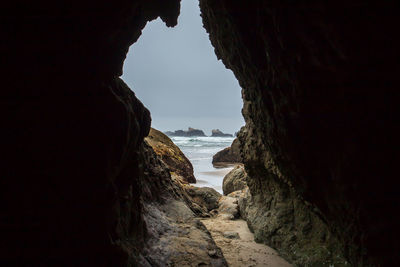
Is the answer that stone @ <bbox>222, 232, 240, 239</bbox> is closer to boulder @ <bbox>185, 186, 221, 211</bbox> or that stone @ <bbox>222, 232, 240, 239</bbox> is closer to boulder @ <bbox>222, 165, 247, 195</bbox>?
boulder @ <bbox>185, 186, 221, 211</bbox>

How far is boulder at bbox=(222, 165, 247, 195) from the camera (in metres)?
11.9

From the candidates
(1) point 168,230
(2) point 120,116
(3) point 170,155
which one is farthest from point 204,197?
(2) point 120,116

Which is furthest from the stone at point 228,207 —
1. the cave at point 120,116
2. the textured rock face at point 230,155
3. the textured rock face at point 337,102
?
the textured rock face at point 230,155

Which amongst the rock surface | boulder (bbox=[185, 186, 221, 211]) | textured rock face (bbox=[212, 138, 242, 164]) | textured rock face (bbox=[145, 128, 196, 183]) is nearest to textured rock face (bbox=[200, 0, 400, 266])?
the rock surface

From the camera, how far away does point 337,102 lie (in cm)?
251

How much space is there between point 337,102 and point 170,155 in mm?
10550

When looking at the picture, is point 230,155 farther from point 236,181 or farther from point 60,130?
point 60,130

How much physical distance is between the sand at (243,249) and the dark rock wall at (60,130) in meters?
3.28

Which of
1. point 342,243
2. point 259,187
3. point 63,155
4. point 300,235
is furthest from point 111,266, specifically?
point 259,187

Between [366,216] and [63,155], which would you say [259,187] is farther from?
[63,155]

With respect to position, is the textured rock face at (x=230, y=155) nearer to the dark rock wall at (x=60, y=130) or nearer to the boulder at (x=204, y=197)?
the boulder at (x=204, y=197)

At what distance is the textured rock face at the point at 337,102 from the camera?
2.16m

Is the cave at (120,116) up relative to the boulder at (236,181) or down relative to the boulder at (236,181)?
up

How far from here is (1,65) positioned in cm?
233
